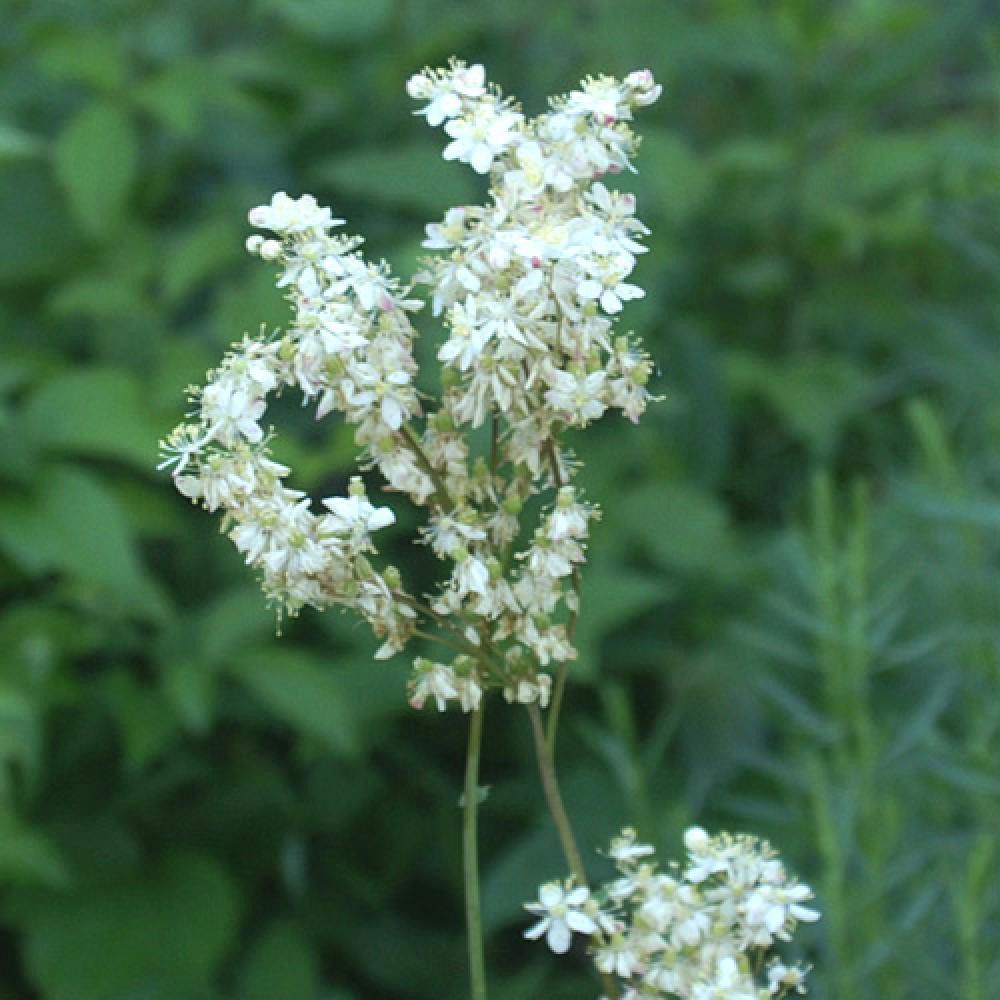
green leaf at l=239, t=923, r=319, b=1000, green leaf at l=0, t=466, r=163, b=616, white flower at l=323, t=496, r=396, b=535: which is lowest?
white flower at l=323, t=496, r=396, b=535

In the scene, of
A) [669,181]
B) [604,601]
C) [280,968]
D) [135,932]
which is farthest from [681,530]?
[135,932]

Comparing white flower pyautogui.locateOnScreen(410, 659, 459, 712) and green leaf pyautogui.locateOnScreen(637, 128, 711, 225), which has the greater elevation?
green leaf pyautogui.locateOnScreen(637, 128, 711, 225)

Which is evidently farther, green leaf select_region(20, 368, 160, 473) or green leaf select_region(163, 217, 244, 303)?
green leaf select_region(163, 217, 244, 303)

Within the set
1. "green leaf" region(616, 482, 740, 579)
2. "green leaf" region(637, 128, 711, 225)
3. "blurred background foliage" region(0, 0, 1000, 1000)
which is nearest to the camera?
"blurred background foliage" region(0, 0, 1000, 1000)

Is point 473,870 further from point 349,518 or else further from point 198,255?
point 198,255

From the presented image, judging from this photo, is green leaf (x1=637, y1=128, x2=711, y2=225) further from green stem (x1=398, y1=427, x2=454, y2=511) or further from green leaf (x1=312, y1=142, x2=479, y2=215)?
green stem (x1=398, y1=427, x2=454, y2=511)

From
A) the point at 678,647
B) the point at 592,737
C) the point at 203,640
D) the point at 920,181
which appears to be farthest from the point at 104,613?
the point at 920,181

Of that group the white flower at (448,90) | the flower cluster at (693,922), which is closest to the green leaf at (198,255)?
the white flower at (448,90)

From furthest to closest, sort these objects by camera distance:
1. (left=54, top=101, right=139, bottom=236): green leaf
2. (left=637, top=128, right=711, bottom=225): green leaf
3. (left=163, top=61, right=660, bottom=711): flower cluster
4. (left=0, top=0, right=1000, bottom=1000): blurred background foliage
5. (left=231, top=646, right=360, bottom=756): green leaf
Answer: (left=637, top=128, right=711, bottom=225): green leaf < (left=54, top=101, right=139, bottom=236): green leaf < (left=231, top=646, right=360, bottom=756): green leaf < (left=0, top=0, right=1000, bottom=1000): blurred background foliage < (left=163, top=61, right=660, bottom=711): flower cluster

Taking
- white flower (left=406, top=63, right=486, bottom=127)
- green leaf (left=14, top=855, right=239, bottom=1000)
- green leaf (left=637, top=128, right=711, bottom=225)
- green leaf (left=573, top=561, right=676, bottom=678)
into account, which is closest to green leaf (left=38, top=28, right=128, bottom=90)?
green leaf (left=637, top=128, right=711, bottom=225)
